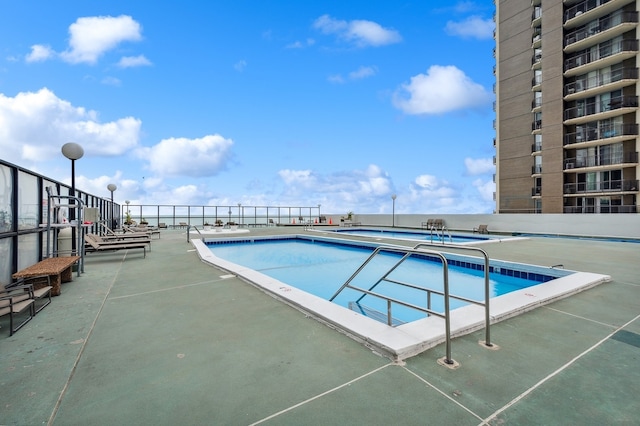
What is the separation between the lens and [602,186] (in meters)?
19.2

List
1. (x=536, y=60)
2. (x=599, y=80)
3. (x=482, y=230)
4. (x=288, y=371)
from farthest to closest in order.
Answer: (x=536, y=60), (x=599, y=80), (x=482, y=230), (x=288, y=371)

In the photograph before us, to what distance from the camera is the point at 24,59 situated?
21.7 feet

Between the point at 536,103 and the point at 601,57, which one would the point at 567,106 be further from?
the point at 601,57

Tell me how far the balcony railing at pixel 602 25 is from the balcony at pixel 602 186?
9502mm

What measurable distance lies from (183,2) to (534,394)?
39.5 feet

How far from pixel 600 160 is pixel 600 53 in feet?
22.8

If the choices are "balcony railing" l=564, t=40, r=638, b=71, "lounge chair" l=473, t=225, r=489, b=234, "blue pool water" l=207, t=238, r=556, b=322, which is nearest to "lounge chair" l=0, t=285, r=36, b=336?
"blue pool water" l=207, t=238, r=556, b=322

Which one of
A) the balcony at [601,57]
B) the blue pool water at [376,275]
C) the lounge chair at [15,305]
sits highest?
the balcony at [601,57]

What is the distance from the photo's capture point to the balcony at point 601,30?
17.6 metres

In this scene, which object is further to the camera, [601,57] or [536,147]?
[536,147]

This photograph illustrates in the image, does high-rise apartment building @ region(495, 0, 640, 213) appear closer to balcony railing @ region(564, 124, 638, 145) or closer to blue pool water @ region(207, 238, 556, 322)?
balcony railing @ region(564, 124, 638, 145)

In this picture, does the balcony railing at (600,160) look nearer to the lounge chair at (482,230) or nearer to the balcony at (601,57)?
the balcony at (601,57)

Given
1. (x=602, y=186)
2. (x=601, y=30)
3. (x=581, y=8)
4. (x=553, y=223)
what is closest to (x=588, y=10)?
(x=581, y=8)

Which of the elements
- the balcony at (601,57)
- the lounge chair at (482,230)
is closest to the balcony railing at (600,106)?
the balcony at (601,57)
